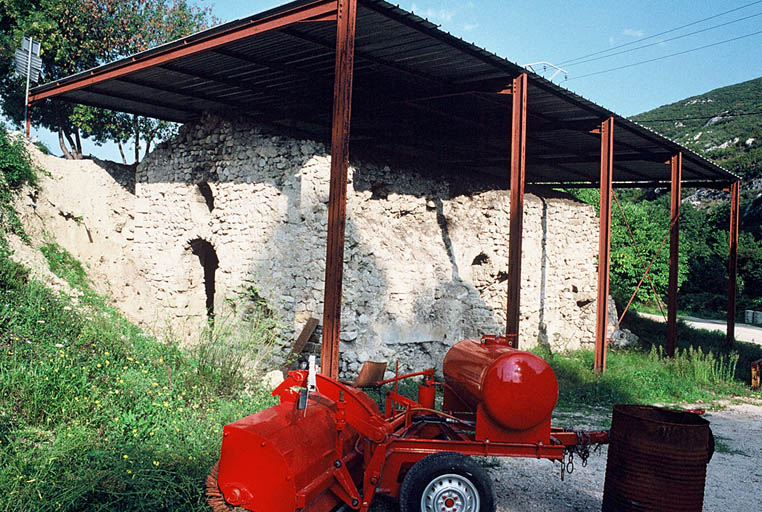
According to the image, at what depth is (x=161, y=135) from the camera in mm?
21344

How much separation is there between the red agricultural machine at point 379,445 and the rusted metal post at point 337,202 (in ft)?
5.56

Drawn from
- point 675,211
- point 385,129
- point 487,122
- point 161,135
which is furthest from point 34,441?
point 161,135

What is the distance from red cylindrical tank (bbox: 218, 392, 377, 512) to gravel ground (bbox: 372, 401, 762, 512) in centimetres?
121

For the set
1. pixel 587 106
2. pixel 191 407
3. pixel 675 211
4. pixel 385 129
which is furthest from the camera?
pixel 675 211

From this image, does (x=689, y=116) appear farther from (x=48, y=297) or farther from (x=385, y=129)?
(x=48, y=297)

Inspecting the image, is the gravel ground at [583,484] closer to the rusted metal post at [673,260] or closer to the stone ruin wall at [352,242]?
the stone ruin wall at [352,242]

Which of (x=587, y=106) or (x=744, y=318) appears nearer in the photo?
(x=587, y=106)

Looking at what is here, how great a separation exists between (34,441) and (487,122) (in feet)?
31.1

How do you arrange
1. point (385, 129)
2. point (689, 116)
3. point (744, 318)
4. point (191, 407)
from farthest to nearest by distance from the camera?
point (689, 116)
point (744, 318)
point (385, 129)
point (191, 407)

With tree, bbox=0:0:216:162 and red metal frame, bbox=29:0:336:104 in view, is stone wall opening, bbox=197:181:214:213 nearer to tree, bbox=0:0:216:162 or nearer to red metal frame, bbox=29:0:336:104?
red metal frame, bbox=29:0:336:104

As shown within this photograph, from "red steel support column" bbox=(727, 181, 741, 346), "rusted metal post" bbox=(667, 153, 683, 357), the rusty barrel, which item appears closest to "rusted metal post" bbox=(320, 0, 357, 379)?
the rusty barrel

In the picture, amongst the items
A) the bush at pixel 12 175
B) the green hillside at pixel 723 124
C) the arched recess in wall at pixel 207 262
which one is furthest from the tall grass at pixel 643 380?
the green hillside at pixel 723 124

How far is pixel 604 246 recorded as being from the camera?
36.5 ft

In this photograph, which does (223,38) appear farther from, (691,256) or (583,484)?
(691,256)
